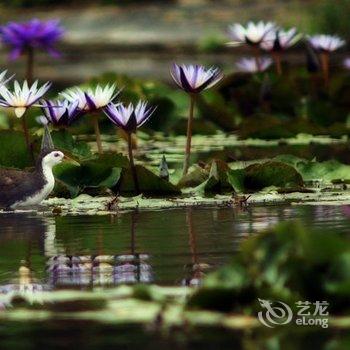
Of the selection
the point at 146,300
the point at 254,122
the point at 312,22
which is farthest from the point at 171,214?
the point at 312,22

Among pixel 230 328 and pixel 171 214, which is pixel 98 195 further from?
pixel 230 328

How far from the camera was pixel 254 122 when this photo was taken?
1117 cm

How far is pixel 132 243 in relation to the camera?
6.43 meters

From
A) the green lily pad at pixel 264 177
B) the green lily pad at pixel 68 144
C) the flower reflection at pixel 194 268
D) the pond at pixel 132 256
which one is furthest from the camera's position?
the green lily pad at pixel 68 144

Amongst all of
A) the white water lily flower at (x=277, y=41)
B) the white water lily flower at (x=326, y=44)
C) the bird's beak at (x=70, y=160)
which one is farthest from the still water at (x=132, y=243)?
the white water lily flower at (x=326, y=44)

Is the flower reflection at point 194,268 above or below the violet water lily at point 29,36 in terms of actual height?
below

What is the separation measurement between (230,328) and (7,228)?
278 centimetres

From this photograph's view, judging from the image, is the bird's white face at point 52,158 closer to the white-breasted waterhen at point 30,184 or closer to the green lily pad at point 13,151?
the white-breasted waterhen at point 30,184

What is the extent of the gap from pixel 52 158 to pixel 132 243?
1223 mm

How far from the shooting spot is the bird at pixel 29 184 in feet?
24.4

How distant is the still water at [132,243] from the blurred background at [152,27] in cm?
1333

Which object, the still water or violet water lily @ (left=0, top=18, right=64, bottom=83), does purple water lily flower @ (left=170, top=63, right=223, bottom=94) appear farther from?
violet water lily @ (left=0, top=18, right=64, bottom=83)

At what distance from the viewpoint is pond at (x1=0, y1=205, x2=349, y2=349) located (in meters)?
4.43

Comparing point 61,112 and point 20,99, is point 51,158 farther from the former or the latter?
point 61,112
